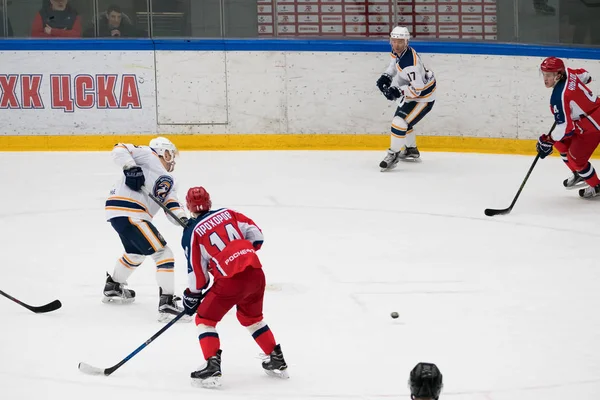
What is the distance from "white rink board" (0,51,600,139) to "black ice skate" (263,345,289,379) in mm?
6099

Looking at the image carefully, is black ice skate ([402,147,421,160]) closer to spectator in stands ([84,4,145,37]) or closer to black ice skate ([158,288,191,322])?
spectator in stands ([84,4,145,37])

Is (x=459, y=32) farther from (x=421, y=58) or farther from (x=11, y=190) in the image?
(x=11, y=190)

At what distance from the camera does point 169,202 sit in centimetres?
589

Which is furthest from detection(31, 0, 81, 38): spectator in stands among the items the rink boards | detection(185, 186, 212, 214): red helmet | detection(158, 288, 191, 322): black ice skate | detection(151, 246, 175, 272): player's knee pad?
detection(185, 186, 212, 214): red helmet

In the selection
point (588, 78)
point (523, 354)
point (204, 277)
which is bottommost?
point (523, 354)

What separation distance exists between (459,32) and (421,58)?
1.46 ft

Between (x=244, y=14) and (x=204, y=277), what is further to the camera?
(x=244, y=14)

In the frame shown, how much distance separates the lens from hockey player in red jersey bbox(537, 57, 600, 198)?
845 cm

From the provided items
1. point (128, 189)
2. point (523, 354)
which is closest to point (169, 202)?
point (128, 189)

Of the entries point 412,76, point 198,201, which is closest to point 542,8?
point 412,76

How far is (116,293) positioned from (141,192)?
597 millimetres

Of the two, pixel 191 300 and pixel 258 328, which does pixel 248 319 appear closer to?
pixel 258 328

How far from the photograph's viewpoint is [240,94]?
1083cm

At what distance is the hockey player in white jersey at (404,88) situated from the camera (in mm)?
9906
